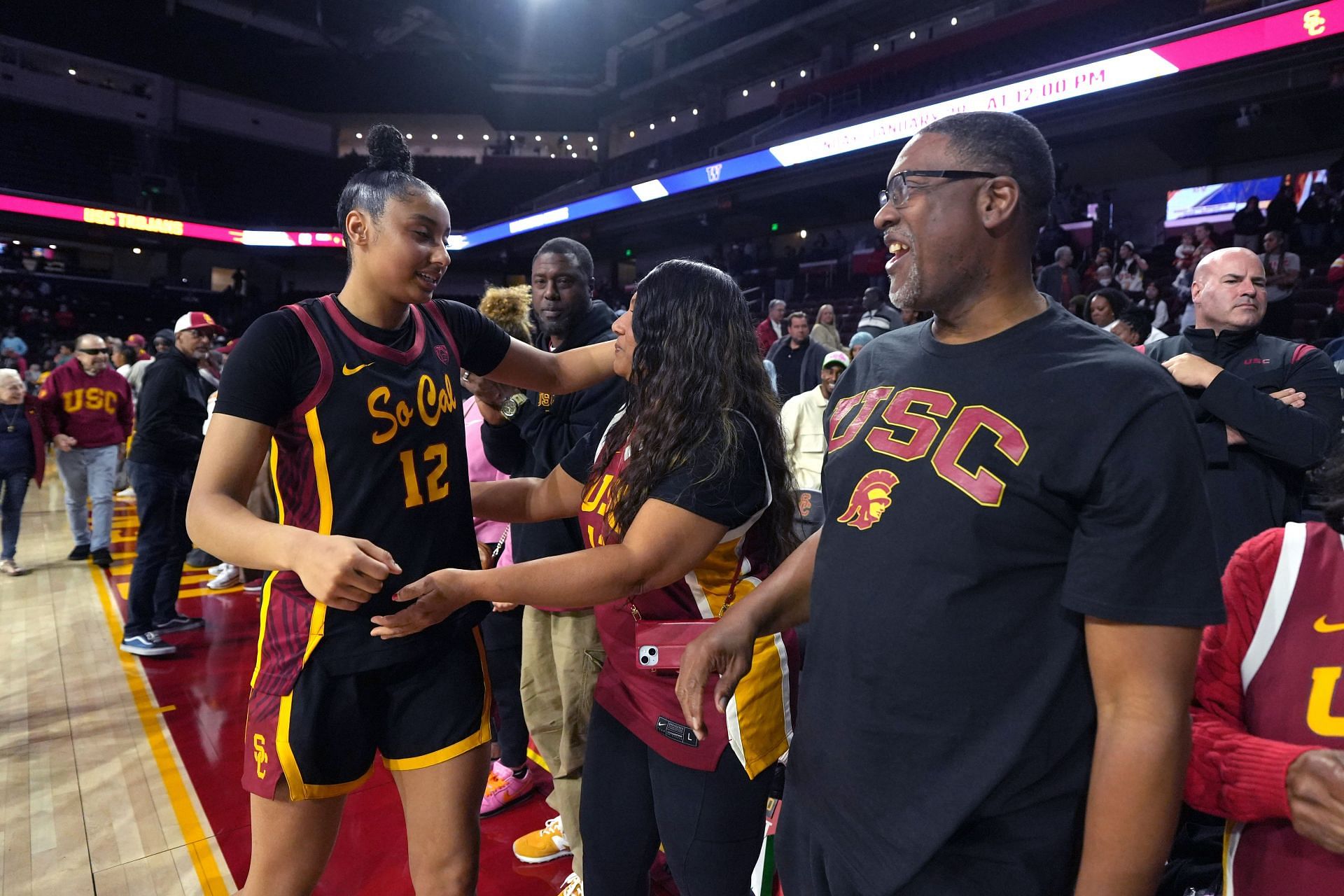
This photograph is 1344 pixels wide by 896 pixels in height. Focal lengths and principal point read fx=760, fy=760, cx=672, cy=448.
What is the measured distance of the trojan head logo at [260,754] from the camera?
1.64m

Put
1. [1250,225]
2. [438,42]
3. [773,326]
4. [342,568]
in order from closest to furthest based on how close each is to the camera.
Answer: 1. [342,568]
2. [773,326]
3. [1250,225]
4. [438,42]

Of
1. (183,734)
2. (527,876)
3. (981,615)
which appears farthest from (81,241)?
(981,615)

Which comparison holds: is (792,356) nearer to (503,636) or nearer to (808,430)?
(808,430)

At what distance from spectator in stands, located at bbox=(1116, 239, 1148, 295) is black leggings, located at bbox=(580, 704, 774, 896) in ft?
31.6

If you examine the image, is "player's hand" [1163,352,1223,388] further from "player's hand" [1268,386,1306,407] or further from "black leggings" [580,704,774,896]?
"black leggings" [580,704,774,896]

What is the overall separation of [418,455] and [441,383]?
197 mm

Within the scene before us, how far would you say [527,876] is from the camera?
275cm

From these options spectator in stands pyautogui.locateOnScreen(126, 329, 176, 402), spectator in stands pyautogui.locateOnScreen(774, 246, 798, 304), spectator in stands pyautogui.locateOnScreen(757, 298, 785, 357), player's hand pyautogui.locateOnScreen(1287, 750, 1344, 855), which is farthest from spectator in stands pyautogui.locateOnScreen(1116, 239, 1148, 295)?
spectator in stands pyautogui.locateOnScreen(126, 329, 176, 402)

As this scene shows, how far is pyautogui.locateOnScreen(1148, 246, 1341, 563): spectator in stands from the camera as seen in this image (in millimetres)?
2488

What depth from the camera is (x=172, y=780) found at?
3355 millimetres

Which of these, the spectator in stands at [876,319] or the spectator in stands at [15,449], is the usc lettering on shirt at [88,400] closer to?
the spectator in stands at [15,449]

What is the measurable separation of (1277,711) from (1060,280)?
6677 millimetres

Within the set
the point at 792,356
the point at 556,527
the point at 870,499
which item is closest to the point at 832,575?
the point at 870,499

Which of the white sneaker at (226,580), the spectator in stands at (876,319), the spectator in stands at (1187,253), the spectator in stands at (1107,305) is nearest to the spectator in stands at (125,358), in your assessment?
the white sneaker at (226,580)
